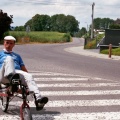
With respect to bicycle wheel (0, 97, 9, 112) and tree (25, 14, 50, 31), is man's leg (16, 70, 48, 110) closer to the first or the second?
bicycle wheel (0, 97, 9, 112)

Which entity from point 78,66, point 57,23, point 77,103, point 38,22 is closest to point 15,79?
point 77,103

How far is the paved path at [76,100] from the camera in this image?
6.21m

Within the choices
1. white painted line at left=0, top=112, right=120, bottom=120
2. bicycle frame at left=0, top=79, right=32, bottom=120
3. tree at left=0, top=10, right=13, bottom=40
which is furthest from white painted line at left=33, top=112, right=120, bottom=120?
tree at left=0, top=10, right=13, bottom=40

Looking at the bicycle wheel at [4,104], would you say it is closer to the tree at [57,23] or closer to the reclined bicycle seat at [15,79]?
the reclined bicycle seat at [15,79]

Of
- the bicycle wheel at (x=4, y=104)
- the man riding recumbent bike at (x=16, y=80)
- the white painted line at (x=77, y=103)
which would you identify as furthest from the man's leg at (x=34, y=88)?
the white painted line at (x=77, y=103)

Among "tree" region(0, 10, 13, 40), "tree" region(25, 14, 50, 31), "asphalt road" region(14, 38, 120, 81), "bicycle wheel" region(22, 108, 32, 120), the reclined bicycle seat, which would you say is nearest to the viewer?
"bicycle wheel" region(22, 108, 32, 120)

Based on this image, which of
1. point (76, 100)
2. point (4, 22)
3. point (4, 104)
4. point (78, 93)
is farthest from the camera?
point (4, 22)

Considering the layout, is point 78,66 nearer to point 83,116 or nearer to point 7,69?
point 83,116

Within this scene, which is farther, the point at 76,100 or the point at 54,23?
the point at 54,23

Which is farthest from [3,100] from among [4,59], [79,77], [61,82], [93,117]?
[79,77]

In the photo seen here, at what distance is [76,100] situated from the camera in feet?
25.2

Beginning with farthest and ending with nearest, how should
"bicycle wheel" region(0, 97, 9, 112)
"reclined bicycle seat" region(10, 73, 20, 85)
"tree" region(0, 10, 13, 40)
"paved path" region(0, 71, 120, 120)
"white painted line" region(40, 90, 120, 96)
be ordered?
"tree" region(0, 10, 13, 40), "white painted line" region(40, 90, 120, 96), "bicycle wheel" region(0, 97, 9, 112), "paved path" region(0, 71, 120, 120), "reclined bicycle seat" region(10, 73, 20, 85)

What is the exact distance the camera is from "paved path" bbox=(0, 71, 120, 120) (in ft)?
20.4

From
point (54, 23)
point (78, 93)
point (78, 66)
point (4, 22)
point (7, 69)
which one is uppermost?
point (4, 22)
